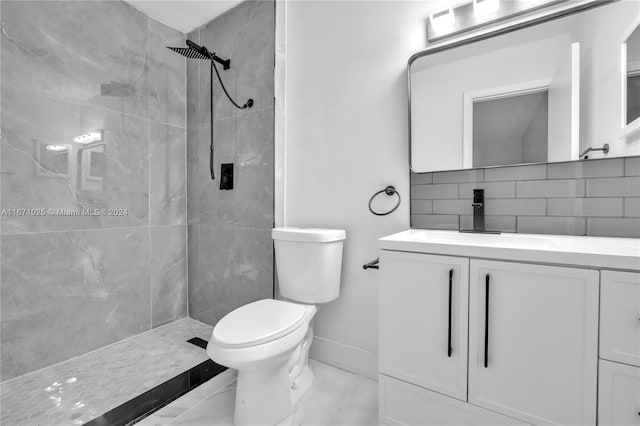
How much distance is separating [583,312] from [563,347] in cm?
11

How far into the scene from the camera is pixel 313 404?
137 cm

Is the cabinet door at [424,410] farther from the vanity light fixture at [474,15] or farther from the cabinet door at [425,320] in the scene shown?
the vanity light fixture at [474,15]

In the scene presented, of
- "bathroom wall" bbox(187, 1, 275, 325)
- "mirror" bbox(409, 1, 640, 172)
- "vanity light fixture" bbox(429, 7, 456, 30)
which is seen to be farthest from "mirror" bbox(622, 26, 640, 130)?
"bathroom wall" bbox(187, 1, 275, 325)

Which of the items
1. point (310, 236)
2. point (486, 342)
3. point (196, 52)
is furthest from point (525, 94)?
point (196, 52)

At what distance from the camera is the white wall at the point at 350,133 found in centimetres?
148

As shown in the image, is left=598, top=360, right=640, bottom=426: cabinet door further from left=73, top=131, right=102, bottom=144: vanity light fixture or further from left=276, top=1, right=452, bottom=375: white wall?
left=73, top=131, right=102, bottom=144: vanity light fixture

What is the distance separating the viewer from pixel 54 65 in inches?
63.4

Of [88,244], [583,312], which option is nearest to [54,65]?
[88,244]

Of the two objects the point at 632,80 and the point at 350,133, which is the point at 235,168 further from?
the point at 632,80

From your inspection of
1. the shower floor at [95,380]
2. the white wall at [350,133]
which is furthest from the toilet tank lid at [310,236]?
the shower floor at [95,380]

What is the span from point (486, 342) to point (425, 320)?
188 millimetres

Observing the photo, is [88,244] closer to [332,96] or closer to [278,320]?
[278,320]

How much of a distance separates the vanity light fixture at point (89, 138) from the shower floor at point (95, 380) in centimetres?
131

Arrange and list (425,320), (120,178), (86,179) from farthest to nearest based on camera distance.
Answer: (120,178)
(86,179)
(425,320)
